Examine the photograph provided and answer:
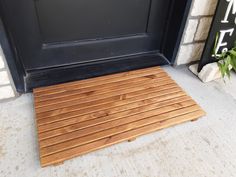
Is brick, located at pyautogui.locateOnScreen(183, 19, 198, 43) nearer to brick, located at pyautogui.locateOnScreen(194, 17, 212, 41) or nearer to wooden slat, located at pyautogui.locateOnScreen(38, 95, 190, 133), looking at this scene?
brick, located at pyautogui.locateOnScreen(194, 17, 212, 41)

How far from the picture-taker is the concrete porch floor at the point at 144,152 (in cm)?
83

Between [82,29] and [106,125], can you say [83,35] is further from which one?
[106,125]

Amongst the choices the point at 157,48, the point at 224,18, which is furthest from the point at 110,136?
the point at 224,18

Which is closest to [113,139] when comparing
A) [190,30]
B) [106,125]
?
[106,125]

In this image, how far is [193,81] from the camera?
4.34ft

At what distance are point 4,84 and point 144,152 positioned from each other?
77 cm

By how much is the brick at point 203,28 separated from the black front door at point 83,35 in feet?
0.64

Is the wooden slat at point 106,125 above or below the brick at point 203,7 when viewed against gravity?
below

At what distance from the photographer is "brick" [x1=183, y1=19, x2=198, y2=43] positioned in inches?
49.0

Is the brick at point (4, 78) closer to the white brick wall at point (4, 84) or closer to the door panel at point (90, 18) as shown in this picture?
the white brick wall at point (4, 84)

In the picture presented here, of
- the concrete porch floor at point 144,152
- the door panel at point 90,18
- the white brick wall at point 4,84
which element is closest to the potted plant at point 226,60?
the concrete porch floor at point 144,152

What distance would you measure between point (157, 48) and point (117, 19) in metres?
0.38

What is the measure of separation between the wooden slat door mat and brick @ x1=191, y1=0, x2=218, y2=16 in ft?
1.37

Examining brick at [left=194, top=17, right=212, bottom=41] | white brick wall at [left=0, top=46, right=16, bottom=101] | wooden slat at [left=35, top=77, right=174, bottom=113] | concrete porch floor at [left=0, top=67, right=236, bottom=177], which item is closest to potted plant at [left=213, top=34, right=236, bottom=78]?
brick at [left=194, top=17, right=212, bottom=41]
